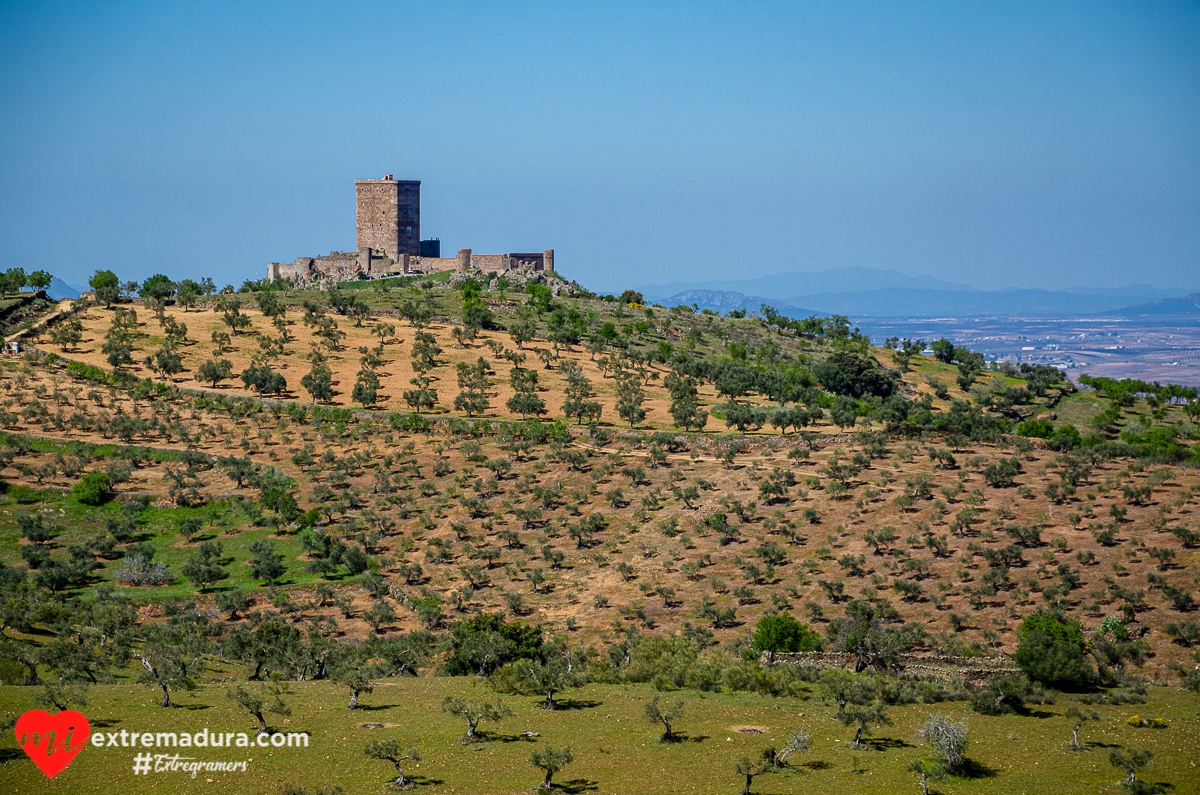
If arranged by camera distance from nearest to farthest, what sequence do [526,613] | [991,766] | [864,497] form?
[991,766]
[526,613]
[864,497]

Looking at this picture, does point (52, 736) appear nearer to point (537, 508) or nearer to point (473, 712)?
point (473, 712)

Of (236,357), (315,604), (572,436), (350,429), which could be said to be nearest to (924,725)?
(315,604)

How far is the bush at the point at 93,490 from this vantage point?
187 ft

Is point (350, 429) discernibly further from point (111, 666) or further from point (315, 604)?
point (111, 666)

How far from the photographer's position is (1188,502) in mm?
52844

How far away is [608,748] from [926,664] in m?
15.1

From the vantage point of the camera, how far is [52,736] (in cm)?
2302

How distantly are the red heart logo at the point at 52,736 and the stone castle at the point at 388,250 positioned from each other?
9811 centimetres

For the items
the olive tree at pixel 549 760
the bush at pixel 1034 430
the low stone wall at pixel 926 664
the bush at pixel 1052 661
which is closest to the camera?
the olive tree at pixel 549 760

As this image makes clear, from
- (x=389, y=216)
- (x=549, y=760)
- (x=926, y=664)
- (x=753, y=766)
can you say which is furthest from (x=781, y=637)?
(x=389, y=216)

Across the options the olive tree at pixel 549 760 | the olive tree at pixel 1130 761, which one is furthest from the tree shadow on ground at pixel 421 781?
the olive tree at pixel 1130 761

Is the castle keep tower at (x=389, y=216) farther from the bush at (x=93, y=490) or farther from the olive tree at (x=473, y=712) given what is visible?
the olive tree at (x=473, y=712)

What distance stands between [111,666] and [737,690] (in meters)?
20.3

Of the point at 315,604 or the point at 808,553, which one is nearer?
the point at 315,604
